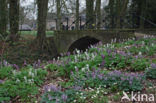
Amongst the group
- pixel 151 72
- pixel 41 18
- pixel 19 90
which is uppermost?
pixel 41 18

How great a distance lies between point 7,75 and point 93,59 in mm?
2672

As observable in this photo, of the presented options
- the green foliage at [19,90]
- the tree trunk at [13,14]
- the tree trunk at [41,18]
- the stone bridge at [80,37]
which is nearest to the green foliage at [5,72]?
the green foliage at [19,90]

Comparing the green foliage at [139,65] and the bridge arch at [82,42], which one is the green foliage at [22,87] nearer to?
the green foliage at [139,65]

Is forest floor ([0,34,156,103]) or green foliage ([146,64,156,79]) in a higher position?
green foliage ([146,64,156,79])

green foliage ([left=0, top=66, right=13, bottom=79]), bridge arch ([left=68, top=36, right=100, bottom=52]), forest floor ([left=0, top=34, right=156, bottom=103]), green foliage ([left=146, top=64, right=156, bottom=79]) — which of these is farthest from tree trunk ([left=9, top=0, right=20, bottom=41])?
green foliage ([left=146, top=64, right=156, bottom=79])

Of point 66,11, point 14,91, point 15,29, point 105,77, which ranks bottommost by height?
point 14,91

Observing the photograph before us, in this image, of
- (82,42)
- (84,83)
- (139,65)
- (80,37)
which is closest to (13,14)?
(80,37)

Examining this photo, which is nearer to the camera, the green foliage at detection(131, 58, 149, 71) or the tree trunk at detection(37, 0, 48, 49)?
the green foliage at detection(131, 58, 149, 71)

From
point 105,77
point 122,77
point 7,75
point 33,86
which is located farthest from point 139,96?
point 7,75

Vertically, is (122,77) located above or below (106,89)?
above

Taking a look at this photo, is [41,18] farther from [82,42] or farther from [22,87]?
[22,87]

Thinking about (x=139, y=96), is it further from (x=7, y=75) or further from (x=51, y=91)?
(x=7, y=75)

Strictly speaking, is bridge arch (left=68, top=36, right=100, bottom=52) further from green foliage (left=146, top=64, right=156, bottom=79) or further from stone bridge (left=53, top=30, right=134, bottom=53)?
green foliage (left=146, top=64, right=156, bottom=79)

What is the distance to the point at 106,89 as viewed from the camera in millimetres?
4383
